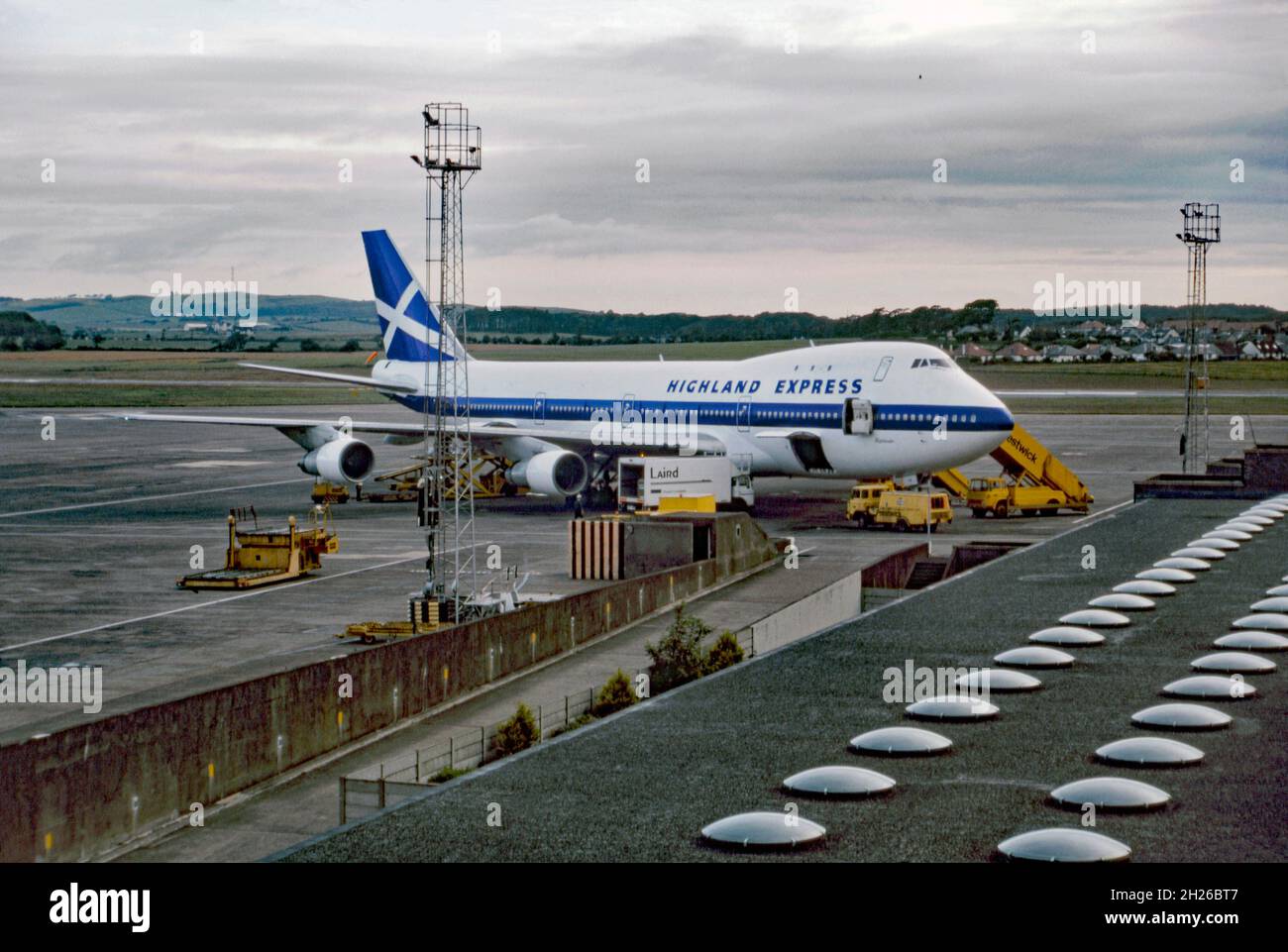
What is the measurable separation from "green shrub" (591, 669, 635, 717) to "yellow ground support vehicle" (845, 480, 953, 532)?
29.5 metres

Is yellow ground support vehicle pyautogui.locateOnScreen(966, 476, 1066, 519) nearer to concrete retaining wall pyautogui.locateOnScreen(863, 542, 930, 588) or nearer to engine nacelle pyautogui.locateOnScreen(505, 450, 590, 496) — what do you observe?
concrete retaining wall pyautogui.locateOnScreen(863, 542, 930, 588)

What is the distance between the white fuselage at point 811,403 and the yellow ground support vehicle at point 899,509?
1.00 meters

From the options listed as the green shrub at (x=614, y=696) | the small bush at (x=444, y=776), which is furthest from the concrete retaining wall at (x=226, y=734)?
the green shrub at (x=614, y=696)

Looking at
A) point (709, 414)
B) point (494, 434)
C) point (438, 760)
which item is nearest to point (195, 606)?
point (438, 760)

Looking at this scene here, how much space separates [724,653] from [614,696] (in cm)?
464

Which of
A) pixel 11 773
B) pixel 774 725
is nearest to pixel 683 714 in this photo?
pixel 774 725

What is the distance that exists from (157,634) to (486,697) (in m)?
10.4

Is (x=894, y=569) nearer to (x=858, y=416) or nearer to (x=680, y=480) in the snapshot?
(x=858, y=416)

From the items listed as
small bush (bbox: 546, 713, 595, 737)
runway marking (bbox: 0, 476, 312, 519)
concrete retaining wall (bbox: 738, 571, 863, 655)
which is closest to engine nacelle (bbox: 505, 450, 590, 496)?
concrete retaining wall (bbox: 738, 571, 863, 655)

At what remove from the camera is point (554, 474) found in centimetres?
6500

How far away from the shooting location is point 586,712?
3297 cm

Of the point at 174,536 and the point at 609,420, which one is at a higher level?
the point at 609,420

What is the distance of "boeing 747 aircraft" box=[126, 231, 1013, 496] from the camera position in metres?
61.6
